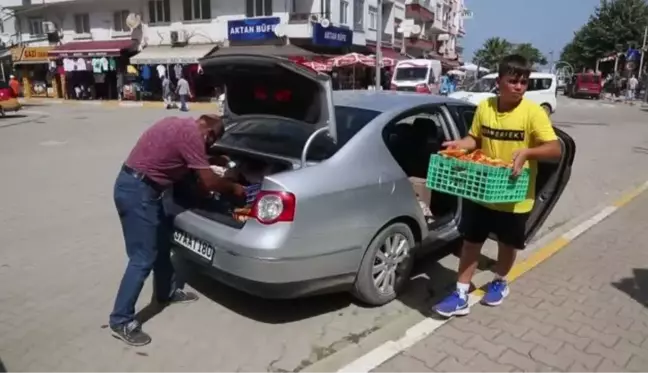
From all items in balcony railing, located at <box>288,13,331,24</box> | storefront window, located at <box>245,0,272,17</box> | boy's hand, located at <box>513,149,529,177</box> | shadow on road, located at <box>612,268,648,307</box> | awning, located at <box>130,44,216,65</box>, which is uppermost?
storefront window, located at <box>245,0,272,17</box>

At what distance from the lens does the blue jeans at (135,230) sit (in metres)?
3.26

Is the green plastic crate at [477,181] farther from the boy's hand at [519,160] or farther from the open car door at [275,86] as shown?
the open car door at [275,86]

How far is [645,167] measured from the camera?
33.8 feet

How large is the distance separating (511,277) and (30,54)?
3846 centimetres

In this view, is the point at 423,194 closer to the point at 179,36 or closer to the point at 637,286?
the point at 637,286

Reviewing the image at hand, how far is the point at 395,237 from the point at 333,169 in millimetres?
819

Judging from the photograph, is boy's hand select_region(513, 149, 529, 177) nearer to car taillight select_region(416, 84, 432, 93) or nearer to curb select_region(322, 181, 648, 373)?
curb select_region(322, 181, 648, 373)

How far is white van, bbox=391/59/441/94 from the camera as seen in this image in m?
26.4

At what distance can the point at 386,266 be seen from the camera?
3904 millimetres

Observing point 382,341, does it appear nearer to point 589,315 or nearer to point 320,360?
point 320,360

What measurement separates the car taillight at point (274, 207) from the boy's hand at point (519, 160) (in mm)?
1388

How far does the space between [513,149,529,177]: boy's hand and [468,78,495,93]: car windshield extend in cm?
1928

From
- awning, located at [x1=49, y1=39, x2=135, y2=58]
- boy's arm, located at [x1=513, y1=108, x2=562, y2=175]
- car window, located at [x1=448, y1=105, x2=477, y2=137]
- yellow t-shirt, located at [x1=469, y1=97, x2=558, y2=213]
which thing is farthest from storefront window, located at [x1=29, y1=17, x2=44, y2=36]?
boy's arm, located at [x1=513, y1=108, x2=562, y2=175]

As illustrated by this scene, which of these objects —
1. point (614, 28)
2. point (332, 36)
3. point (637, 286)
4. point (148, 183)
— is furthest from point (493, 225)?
point (614, 28)
